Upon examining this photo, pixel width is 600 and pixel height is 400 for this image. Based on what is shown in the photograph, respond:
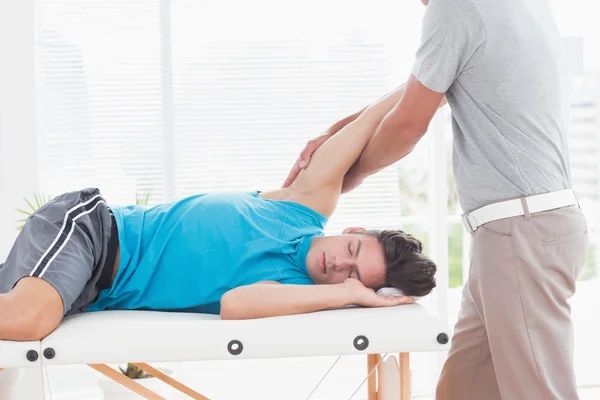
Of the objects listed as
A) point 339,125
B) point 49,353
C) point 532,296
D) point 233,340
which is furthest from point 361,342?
point 339,125

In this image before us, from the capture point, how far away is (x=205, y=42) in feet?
10.3

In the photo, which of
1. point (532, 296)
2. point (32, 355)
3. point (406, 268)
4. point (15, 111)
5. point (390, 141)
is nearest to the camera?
point (32, 355)

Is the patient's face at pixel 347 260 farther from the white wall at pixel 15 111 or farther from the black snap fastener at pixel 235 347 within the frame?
the white wall at pixel 15 111

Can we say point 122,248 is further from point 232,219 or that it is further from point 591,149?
point 591,149

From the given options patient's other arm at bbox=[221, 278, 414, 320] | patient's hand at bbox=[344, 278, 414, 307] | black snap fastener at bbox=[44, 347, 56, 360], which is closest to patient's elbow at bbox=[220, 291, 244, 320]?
patient's other arm at bbox=[221, 278, 414, 320]

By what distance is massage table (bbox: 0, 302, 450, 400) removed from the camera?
1489mm

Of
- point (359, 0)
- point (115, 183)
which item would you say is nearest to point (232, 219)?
point (115, 183)

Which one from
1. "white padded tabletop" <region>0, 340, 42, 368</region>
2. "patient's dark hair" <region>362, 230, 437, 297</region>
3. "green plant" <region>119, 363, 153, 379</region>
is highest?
"patient's dark hair" <region>362, 230, 437, 297</region>

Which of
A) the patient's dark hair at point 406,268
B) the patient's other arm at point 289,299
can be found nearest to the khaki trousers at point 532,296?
the patient's dark hair at point 406,268

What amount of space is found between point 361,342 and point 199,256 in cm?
52

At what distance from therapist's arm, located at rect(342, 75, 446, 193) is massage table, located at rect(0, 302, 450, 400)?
50 centimetres

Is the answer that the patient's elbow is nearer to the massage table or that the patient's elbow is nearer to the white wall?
the massage table

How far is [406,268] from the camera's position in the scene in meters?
1.81

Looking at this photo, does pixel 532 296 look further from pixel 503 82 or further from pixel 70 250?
pixel 70 250
